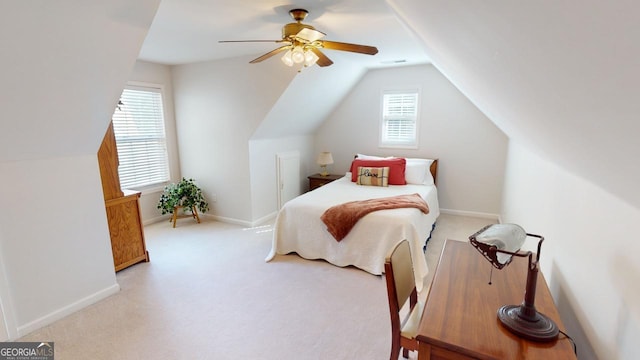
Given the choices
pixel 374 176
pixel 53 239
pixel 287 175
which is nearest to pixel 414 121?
pixel 374 176

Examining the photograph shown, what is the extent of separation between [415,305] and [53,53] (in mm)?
2480

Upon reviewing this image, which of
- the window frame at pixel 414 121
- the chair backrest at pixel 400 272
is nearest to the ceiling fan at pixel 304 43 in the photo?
the chair backrest at pixel 400 272

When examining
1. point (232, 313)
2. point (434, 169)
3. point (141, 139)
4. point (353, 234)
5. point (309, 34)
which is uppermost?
point (309, 34)

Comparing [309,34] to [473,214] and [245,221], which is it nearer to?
[245,221]

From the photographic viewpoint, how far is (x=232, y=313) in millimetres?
2307

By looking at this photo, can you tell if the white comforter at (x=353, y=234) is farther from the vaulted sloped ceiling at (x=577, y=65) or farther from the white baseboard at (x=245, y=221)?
the vaulted sloped ceiling at (x=577, y=65)

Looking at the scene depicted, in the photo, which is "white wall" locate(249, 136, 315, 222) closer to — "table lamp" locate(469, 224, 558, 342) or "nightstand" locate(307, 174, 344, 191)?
"nightstand" locate(307, 174, 344, 191)

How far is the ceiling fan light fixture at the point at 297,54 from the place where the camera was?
2.44 metres

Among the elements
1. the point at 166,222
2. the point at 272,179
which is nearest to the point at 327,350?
the point at 272,179

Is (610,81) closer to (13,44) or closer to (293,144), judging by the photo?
(13,44)

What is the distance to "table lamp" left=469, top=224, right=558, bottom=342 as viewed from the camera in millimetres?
1029

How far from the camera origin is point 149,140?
14.2ft

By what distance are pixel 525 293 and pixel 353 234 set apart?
6.23ft

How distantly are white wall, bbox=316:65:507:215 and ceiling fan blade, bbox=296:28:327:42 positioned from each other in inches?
110
